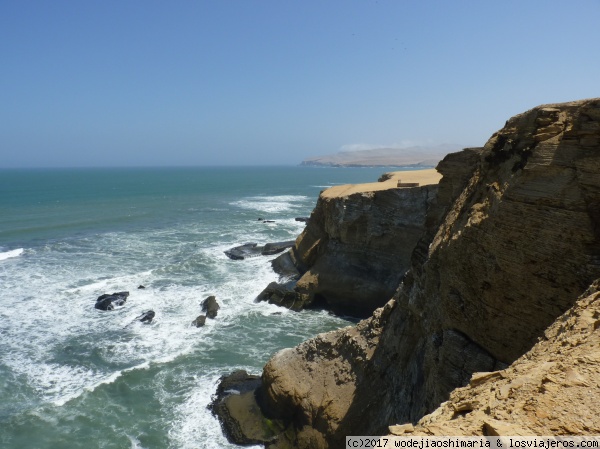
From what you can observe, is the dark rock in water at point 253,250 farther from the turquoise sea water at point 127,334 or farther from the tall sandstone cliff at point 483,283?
the tall sandstone cliff at point 483,283

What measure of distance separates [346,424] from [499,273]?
20.6 feet

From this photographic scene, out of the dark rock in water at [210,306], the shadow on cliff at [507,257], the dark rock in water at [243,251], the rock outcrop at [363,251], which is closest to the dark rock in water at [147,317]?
the dark rock in water at [210,306]

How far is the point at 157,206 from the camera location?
70.4 metres

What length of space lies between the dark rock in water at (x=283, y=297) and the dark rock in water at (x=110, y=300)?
27.2ft

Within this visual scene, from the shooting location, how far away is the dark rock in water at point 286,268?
30.5 m

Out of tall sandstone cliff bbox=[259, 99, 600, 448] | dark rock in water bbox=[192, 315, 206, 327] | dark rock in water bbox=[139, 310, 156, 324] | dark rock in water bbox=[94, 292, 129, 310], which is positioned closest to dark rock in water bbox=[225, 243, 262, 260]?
dark rock in water bbox=[94, 292, 129, 310]

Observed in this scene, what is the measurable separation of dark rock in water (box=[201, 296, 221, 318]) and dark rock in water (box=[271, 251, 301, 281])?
6384 mm

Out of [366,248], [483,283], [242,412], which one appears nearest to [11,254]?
[366,248]

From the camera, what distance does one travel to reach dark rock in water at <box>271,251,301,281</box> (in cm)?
3048

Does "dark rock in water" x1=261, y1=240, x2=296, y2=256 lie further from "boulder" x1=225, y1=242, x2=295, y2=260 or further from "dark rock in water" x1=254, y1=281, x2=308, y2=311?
"dark rock in water" x1=254, y1=281, x2=308, y2=311

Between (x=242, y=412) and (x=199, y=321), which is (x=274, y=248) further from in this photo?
(x=242, y=412)

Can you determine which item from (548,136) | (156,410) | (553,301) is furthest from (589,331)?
(156,410)

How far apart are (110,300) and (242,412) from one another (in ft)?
50.0

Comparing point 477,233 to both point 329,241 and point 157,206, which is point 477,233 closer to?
point 329,241
